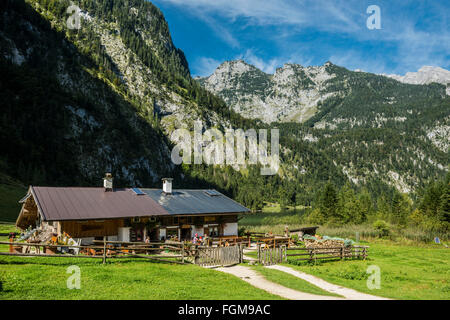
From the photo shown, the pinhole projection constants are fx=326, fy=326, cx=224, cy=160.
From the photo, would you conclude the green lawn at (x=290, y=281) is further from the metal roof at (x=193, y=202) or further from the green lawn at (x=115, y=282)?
the metal roof at (x=193, y=202)

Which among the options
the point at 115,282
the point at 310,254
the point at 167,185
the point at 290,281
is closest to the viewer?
the point at 115,282

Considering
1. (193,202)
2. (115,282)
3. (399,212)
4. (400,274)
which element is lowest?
(400,274)

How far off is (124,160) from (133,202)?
117 metres

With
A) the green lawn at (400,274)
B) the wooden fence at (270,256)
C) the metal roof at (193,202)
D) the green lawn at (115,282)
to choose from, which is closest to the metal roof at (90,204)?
the metal roof at (193,202)

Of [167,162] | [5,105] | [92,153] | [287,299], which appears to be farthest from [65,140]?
[287,299]

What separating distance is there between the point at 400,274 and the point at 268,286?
39.5ft

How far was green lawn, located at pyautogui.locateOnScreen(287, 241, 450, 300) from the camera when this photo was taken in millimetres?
18375

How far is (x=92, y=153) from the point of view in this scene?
428 ft

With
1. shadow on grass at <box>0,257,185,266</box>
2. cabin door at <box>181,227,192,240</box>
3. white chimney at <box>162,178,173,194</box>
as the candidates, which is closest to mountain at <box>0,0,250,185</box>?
white chimney at <box>162,178,173,194</box>

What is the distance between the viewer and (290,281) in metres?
19.8

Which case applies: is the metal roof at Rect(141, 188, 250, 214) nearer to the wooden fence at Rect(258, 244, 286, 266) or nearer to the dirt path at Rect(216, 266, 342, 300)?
the wooden fence at Rect(258, 244, 286, 266)

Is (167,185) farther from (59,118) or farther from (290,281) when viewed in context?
(59,118)

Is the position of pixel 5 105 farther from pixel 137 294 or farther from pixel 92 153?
pixel 137 294

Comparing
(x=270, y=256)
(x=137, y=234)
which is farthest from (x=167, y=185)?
(x=270, y=256)
